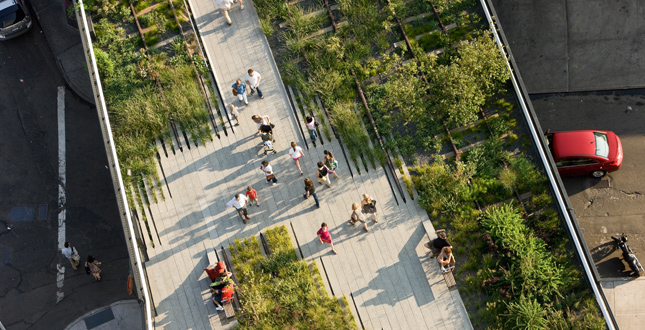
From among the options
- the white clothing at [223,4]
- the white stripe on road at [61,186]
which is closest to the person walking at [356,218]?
the white clothing at [223,4]

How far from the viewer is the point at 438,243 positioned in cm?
1747

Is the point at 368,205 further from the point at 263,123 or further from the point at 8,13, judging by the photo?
the point at 8,13

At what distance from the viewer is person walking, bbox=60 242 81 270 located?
20750 millimetres

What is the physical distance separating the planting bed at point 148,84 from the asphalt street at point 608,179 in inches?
556

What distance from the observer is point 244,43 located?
2142cm

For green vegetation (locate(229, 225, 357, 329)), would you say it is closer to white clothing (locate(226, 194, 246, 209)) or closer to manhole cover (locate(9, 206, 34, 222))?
white clothing (locate(226, 194, 246, 209))

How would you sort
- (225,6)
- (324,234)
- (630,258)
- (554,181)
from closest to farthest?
(324,234), (554,181), (630,258), (225,6)

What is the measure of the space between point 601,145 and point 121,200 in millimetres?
17680

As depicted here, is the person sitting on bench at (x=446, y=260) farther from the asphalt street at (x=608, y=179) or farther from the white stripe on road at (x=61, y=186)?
the white stripe on road at (x=61, y=186)

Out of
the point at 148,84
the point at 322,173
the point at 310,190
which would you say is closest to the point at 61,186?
the point at 148,84

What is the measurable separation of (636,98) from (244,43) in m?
Answer: 16.3

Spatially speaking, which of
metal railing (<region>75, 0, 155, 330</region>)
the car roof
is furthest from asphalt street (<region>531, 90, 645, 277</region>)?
metal railing (<region>75, 0, 155, 330</region>)

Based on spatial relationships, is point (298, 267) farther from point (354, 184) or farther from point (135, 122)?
point (135, 122)

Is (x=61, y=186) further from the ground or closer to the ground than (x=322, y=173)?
further from the ground
